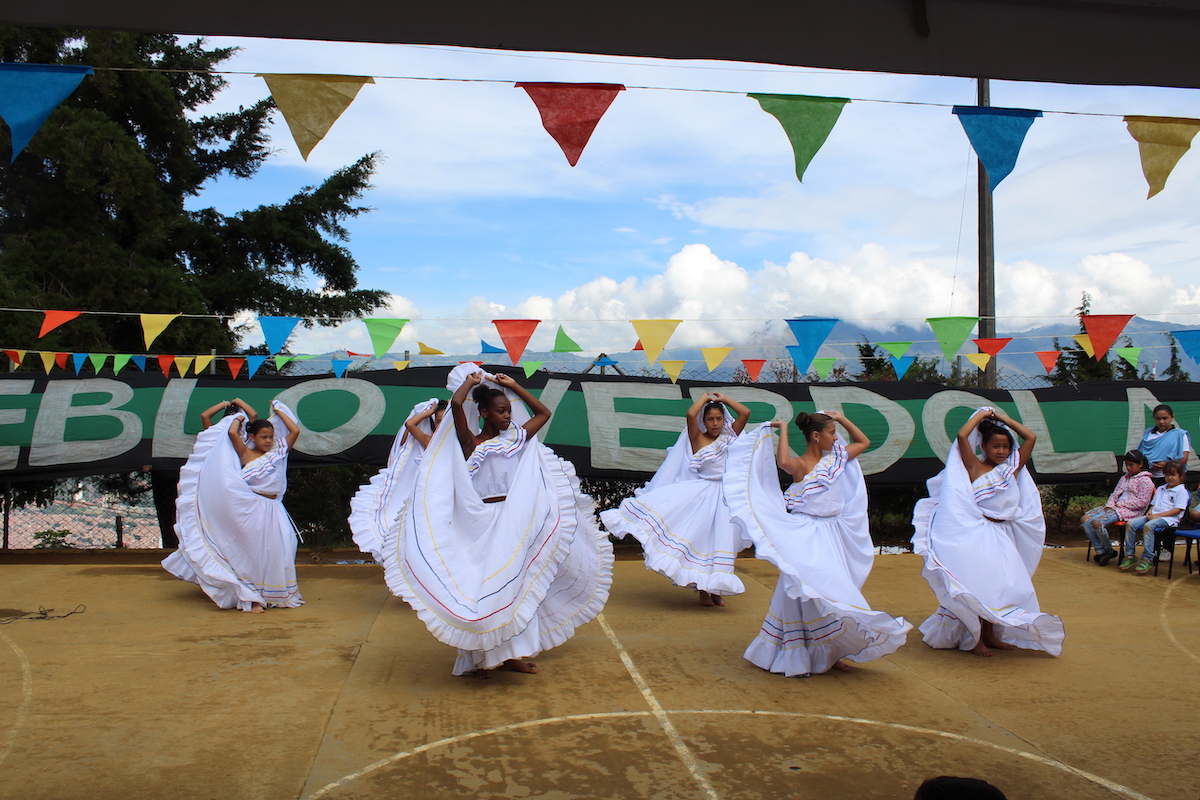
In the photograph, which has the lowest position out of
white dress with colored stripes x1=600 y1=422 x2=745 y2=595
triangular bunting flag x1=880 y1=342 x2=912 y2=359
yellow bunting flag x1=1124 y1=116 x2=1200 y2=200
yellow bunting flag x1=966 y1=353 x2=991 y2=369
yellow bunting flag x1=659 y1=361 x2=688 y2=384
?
white dress with colored stripes x1=600 y1=422 x2=745 y2=595

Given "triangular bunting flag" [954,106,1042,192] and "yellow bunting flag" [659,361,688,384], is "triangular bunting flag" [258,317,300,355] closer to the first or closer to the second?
"yellow bunting flag" [659,361,688,384]

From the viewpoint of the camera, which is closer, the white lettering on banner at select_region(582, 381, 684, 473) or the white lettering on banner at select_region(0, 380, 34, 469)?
the white lettering on banner at select_region(0, 380, 34, 469)

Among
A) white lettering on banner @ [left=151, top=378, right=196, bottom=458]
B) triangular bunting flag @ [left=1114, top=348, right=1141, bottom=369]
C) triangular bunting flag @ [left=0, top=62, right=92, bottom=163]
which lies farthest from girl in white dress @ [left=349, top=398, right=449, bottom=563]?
triangular bunting flag @ [left=1114, top=348, right=1141, bottom=369]

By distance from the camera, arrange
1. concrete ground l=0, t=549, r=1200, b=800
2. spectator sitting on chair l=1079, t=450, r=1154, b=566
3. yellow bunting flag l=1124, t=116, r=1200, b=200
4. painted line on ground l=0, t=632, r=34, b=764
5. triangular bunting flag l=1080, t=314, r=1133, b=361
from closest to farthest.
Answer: concrete ground l=0, t=549, r=1200, b=800 → painted line on ground l=0, t=632, r=34, b=764 → yellow bunting flag l=1124, t=116, r=1200, b=200 → triangular bunting flag l=1080, t=314, r=1133, b=361 → spectator sitting on chair l=1079, t=450, r=1154, b=566

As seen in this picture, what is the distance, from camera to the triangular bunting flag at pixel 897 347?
990 cm

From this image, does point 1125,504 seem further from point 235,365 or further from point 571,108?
point 235,365

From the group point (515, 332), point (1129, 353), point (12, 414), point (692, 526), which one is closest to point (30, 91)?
point (692, 526)

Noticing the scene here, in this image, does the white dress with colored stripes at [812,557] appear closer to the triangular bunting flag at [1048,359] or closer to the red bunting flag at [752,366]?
the red bunting flag at [752,366]

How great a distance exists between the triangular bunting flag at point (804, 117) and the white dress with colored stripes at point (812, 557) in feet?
6.45

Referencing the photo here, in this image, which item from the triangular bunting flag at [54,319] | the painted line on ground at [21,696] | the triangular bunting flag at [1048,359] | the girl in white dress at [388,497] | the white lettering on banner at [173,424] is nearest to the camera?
the painted line on ground at [21,696]

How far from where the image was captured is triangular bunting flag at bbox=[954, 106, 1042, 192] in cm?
420

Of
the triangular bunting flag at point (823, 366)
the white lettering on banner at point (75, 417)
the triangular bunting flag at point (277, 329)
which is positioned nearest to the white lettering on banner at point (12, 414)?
the white lettering on banner at point (75, 417)

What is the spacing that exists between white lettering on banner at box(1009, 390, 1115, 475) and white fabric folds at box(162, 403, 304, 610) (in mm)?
9064

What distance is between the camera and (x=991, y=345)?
1005cm
